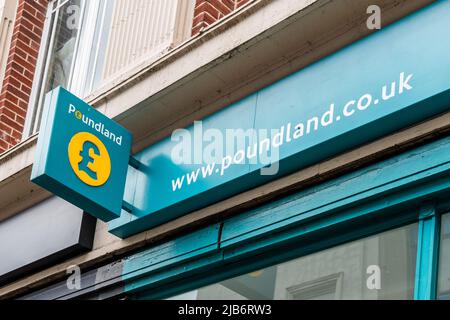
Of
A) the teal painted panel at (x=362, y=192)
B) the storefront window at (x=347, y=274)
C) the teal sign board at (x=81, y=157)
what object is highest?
the teal sign board at (x=81, y=157)

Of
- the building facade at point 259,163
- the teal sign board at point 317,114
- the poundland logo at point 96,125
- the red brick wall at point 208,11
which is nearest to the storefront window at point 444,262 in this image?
the building facade at point 259,163

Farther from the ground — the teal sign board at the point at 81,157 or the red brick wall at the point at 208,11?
the red brick wall at the point at 208,11

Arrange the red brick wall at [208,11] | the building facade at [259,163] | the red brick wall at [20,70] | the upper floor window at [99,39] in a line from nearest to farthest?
the building facade at [259,163] → the red brick wall at [208,11] → the upper floor window at [99,39] → the red brick wall at [20,70]

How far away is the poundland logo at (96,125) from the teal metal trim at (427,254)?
2663mm

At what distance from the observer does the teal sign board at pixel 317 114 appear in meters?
5.27

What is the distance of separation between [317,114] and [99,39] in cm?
343

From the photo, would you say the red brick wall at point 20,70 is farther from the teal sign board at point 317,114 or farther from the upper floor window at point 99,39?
the teal sign board at point 317,114

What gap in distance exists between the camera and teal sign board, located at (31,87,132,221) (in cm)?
651

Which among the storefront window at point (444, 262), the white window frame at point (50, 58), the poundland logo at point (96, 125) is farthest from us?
the white window frame at point (50, 58)

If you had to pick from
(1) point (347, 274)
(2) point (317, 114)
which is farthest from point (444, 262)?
(2) point (317, 114)

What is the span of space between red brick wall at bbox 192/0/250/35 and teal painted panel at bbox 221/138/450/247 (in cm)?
188

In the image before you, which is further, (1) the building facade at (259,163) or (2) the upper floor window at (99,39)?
(2) the upper floor window at (99,39)

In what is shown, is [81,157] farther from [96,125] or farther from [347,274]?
[347,274]
